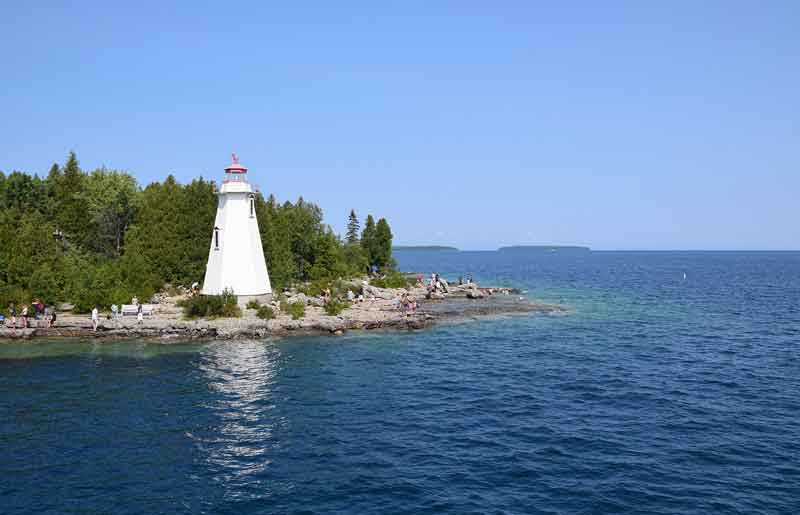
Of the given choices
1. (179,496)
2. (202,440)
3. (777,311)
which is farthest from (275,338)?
(777,311)

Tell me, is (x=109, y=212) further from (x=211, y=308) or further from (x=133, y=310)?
(x=211, y=308)

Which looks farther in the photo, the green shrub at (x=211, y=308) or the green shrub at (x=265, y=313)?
the green shrub at (x=211, y=308)

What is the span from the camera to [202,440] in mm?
22656

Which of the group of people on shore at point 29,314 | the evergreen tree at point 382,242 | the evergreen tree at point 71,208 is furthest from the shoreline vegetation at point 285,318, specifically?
the evergreen tree at point 382,242

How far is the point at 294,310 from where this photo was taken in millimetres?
49875

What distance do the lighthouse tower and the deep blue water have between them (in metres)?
9.22

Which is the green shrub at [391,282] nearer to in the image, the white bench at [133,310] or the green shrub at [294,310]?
the green shrub at [294,310]

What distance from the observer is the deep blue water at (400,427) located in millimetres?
17797

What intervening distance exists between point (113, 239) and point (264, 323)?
40581mm

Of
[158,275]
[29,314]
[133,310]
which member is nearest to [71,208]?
[158,275]

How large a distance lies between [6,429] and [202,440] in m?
8.99

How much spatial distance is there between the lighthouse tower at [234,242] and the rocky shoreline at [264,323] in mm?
3144

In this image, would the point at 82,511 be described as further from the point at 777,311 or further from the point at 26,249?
the point at 777,311

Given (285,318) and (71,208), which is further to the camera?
(71,208)
